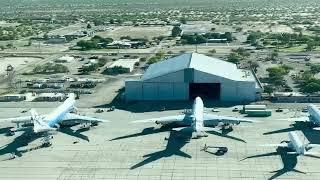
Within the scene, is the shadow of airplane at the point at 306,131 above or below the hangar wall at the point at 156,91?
below

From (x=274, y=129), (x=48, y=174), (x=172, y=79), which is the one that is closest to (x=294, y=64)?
(x=172, y=79)

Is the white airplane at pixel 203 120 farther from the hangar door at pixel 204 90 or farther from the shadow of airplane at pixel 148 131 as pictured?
the hangar door at pixel 204 90

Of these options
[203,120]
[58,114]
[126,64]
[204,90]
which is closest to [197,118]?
[203,120]

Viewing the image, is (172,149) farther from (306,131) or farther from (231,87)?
(231,87)

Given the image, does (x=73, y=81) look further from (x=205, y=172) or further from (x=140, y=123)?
(x=205, y=172)

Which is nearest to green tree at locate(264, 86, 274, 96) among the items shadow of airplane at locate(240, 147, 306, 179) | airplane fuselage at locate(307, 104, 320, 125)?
airplane fuselage at locate(307, 104, 320, 125)

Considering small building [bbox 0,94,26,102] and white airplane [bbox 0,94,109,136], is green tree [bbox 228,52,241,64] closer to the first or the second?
small building [bbox 0,94,26,102]

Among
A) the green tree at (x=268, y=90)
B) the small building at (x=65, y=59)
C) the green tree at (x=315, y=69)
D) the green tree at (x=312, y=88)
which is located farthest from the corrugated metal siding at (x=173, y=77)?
the small building at (x=65, y=59)
